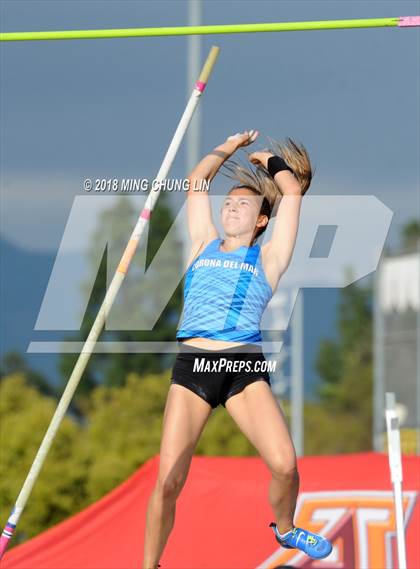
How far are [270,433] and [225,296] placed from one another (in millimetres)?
697

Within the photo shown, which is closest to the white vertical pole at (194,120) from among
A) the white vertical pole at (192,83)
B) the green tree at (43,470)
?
the white vertical pole at (192,83)

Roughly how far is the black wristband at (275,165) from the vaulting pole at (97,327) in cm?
50

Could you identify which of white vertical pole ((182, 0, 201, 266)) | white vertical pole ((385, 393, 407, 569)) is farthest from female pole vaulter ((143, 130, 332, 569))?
white vertical pole ((182, 0, 201, 266))

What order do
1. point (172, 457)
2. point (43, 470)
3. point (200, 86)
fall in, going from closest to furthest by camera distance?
1. point (172, 457)
2. point (200, 86)
3. point (43, 470)

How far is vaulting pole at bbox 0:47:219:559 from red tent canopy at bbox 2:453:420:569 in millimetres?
1450

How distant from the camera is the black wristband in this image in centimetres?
582

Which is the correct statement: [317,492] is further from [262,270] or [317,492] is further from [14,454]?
[14,454]

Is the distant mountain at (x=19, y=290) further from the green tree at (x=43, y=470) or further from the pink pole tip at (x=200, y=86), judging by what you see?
the pink pole tip at (x=200, y=86)

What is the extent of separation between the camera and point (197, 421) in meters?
5.41

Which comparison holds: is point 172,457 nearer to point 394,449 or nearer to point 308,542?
point 308,542

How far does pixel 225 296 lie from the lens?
548 centimetres

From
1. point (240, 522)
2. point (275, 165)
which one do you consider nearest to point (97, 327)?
point (275, 165)

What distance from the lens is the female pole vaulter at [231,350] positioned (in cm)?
536

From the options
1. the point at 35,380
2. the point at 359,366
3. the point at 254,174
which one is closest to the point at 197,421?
the point at 254,174
